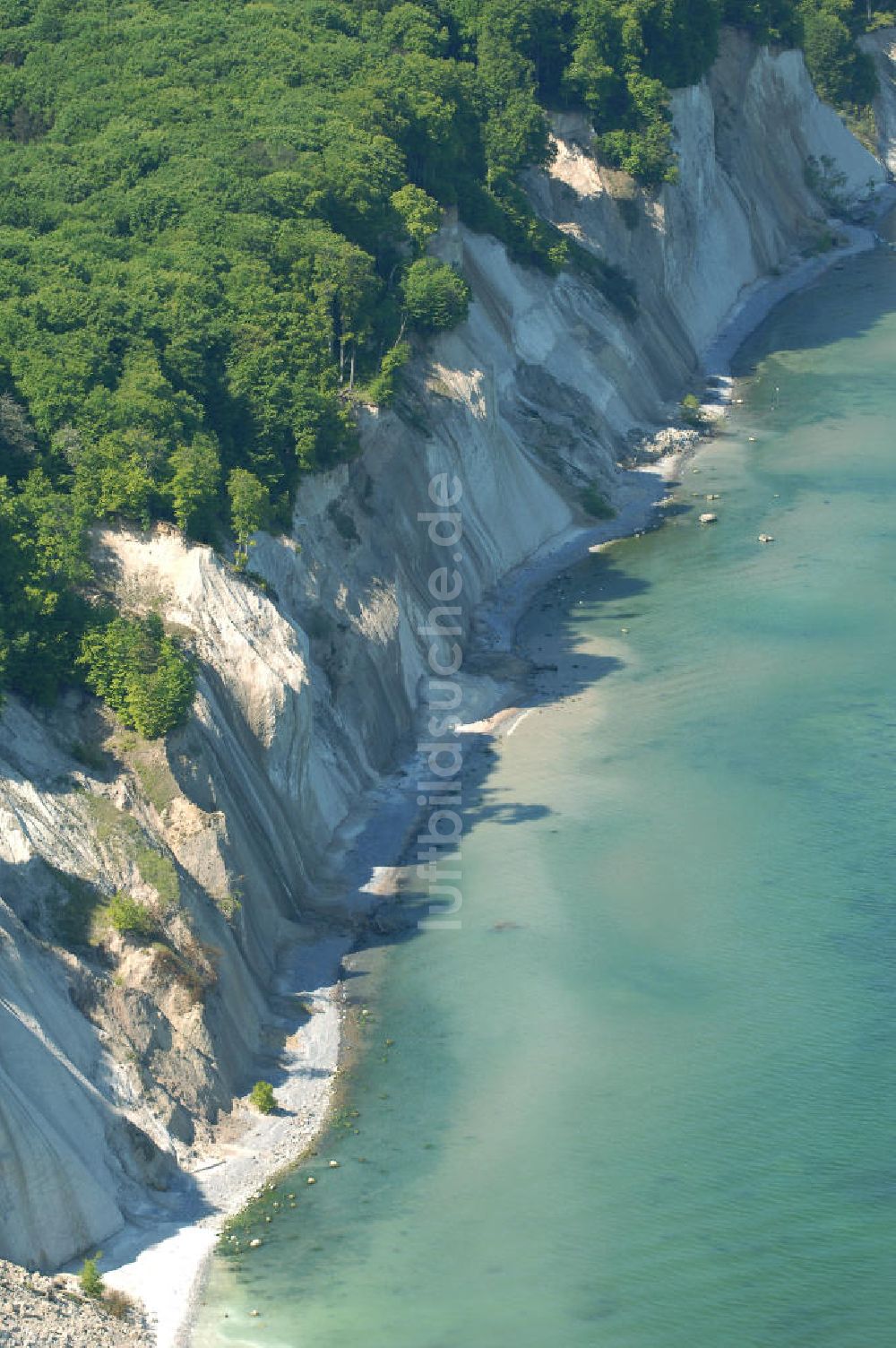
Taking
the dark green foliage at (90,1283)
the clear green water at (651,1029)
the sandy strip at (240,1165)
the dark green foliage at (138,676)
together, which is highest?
the dark green foliage at (138,676)

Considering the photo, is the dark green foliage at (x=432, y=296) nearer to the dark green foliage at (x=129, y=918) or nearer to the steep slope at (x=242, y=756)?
the steep slope at (x=242, y=756)

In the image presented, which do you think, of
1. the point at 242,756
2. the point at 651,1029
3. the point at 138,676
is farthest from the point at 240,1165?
the point at 138,676

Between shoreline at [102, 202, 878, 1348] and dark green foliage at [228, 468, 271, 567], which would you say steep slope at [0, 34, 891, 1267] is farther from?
dark green foliage at [228, 468, 271, 567]

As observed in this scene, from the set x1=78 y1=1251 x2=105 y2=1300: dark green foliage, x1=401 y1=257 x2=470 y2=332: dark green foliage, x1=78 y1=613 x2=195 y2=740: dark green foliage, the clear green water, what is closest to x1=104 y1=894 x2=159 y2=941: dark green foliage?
x1=78 y1=613 x2=195 y2=740: dark green foliage

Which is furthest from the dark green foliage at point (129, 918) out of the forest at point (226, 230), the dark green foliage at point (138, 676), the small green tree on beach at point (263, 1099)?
the forest at point (226, 230)

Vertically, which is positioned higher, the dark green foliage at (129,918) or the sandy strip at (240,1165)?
the dark green foliage at (129,918)

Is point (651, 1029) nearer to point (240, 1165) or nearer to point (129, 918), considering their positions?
point (240, 1165)
